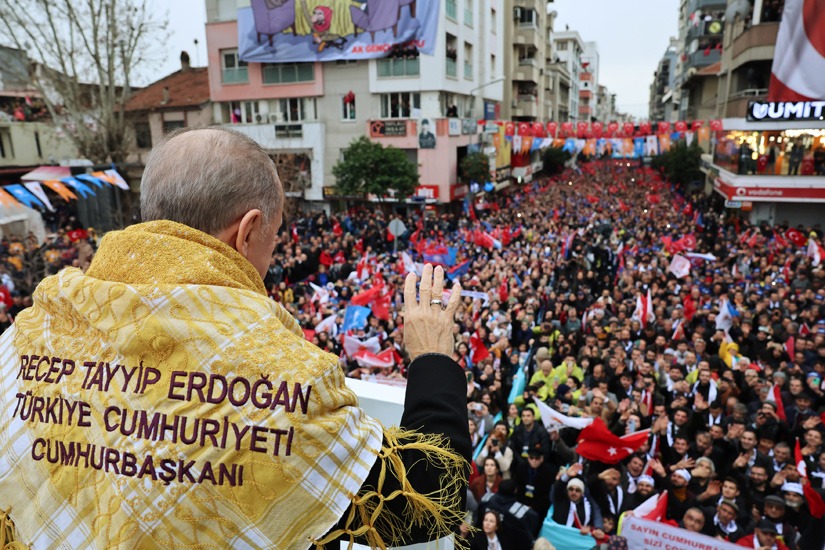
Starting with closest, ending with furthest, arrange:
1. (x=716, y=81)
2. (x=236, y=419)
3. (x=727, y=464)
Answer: (x=236, y=419)
(x=727, y=464)
(x=716, y=81)

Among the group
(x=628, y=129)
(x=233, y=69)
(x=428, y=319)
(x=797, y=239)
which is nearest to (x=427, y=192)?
(x=628, y=129)

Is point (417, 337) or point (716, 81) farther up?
point (716, 81)

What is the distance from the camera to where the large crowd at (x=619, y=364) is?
5.65 meters

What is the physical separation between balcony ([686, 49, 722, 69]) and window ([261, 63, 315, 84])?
37617 mm

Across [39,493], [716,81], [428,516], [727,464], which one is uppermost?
[716,81]

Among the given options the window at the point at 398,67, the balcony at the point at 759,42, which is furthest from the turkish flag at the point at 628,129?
the window at the point at 398,67

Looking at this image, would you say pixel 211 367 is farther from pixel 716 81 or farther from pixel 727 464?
pixel 716 81

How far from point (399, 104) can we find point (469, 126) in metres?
5.01

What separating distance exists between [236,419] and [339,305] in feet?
37.6

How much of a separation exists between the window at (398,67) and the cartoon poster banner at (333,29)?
38cm

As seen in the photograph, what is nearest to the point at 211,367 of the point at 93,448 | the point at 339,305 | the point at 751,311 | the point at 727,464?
the point at 93,448

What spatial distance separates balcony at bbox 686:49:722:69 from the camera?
51.3 meters

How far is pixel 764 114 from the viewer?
2372 centimetres

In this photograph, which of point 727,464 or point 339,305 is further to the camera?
point 339,305
